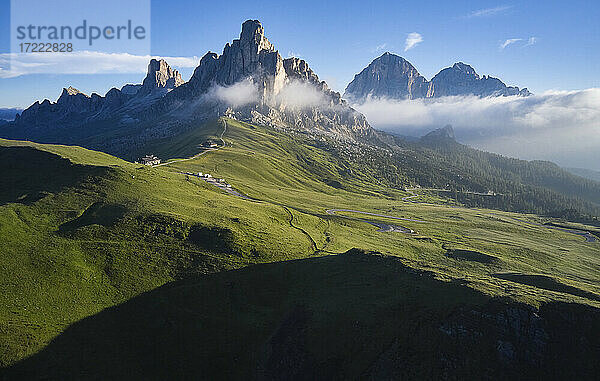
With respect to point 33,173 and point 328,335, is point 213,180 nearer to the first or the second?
point 33,173

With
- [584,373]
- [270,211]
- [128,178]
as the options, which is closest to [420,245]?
[270,211]

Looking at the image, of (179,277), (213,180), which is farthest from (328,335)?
(213,180)

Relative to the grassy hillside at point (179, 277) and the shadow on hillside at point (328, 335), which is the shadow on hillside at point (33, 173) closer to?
the grassy hillside at point (179, 277)

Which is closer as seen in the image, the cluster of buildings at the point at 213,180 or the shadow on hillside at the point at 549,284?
the shadow on hillside at the point at 549,284

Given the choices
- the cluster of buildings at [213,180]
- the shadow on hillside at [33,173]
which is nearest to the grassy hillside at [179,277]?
the shadow on hillside at [33,173]

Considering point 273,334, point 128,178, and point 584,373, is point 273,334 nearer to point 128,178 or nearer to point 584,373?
point 584,373
